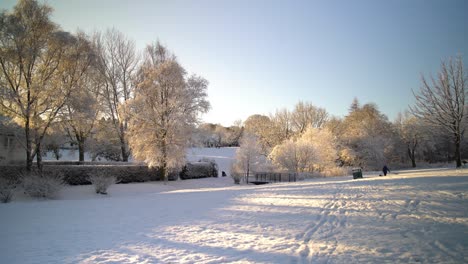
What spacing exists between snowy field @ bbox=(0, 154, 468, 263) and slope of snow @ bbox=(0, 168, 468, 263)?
0.9 inches

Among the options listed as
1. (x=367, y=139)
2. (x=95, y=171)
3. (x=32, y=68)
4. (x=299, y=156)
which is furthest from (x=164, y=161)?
(x=367, y=139)

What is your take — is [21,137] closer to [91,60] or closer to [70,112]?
[70,112]

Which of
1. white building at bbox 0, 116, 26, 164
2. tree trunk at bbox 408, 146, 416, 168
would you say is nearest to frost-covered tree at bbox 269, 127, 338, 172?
tree trunk at bbox 408, 146, 416, 168

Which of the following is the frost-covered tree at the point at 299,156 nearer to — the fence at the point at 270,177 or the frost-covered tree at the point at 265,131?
the fence at the point at 270,177

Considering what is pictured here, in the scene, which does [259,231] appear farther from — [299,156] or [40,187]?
[299,156]

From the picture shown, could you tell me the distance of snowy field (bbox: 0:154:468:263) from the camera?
4965 millimetres

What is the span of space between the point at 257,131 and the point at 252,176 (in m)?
17.8

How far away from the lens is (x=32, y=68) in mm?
16828

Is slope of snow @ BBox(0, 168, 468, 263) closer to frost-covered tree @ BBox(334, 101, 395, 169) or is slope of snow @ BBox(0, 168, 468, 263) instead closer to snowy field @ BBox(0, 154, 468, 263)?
snowy field @ BBox(0, 154, 468, 263)

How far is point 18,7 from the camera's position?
53.2 feet

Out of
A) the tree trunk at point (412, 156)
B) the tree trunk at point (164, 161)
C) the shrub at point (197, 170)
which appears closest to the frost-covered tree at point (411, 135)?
the tree trunk at point (412, 156)

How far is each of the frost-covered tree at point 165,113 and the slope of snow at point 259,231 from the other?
11021mm

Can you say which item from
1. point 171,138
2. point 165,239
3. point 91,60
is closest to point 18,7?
point 91,60

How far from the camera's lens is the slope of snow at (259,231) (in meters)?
4.96
